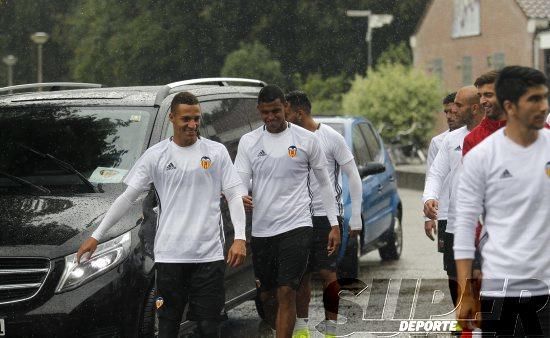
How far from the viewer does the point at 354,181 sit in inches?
356

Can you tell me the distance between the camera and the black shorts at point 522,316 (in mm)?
5422

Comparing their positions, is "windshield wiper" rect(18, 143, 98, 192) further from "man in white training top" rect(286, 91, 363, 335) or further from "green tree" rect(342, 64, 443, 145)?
"green tree" rect(342, 64, 443, 145)

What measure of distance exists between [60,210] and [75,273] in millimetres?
594

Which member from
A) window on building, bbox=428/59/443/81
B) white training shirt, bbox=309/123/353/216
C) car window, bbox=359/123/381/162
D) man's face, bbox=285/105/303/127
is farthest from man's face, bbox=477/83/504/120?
window on building, bbox=428/59/443/81

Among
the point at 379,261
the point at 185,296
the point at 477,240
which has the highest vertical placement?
the point at 477,240

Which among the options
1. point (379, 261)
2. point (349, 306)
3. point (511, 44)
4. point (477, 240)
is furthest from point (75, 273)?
point (511, 44)

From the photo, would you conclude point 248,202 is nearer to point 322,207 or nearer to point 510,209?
point 322,207

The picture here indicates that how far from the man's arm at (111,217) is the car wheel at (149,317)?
1.85 feet

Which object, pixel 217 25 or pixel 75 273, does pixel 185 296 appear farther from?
pixel 217 25

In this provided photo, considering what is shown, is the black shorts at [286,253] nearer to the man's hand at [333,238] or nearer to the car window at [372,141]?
the man's hand at [333,238]

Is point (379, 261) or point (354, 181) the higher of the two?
point (354, 181)

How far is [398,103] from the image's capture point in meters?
44.3

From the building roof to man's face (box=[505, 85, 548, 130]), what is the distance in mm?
42955

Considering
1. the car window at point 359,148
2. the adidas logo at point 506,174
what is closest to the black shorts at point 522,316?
the adidas logo at point 506,174
